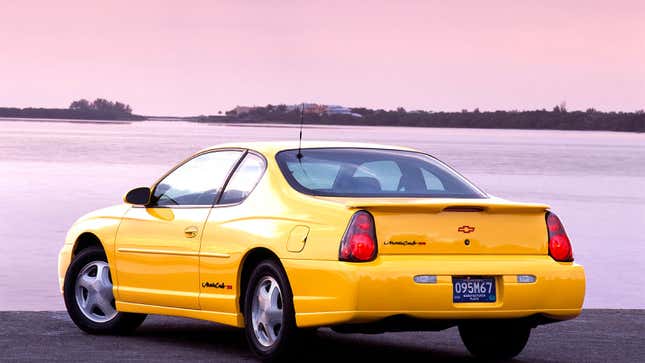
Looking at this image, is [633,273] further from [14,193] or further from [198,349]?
[14,193]

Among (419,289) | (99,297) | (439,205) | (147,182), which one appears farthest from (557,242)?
(147,182)

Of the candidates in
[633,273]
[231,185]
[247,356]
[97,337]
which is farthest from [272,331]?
[633,273]

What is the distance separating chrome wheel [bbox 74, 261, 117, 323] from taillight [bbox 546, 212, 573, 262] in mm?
3711

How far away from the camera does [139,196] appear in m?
11.4

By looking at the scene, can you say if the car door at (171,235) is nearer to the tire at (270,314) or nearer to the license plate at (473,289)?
the tire at (270,314)

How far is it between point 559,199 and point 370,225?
145 ft

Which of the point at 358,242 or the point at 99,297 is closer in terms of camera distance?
the point at 358,242

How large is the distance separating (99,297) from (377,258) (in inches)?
131

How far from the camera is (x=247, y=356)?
1037 cm

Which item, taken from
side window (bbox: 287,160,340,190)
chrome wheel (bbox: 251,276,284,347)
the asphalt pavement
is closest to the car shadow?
the asphalt pavement

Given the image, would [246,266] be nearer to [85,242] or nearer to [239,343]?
[239,343]

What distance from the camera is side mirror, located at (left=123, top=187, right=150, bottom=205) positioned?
11.3m

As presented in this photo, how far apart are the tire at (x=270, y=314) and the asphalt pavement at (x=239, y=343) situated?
0.20m

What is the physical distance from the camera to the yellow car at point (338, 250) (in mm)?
9273
